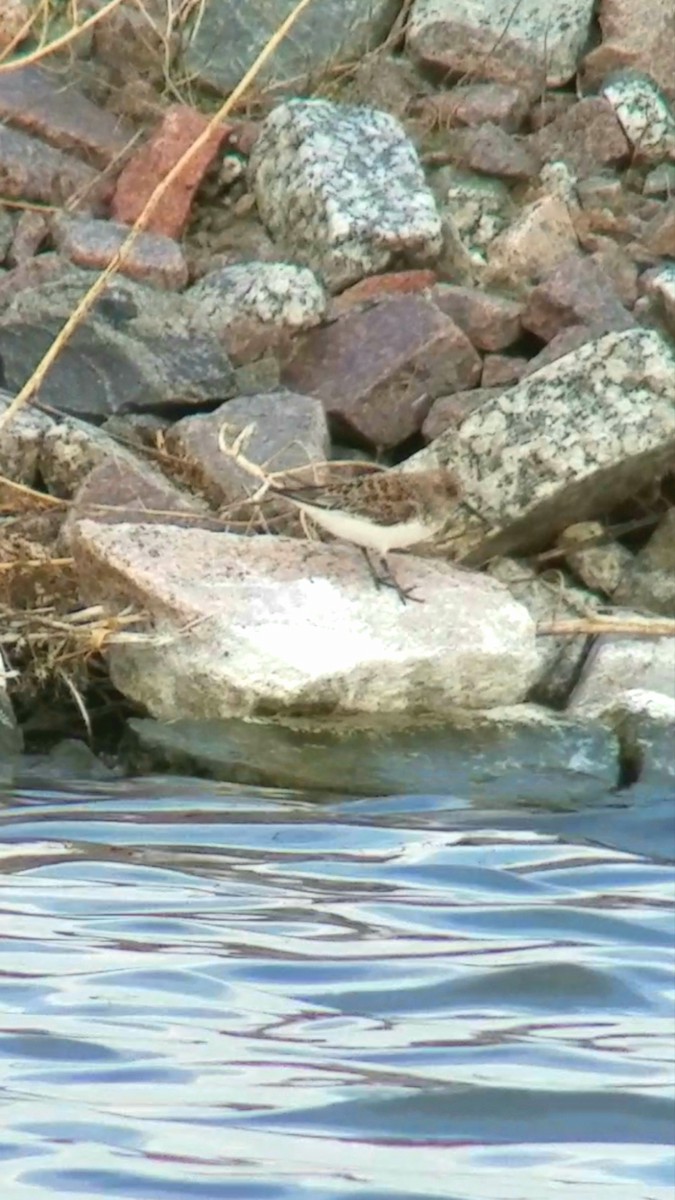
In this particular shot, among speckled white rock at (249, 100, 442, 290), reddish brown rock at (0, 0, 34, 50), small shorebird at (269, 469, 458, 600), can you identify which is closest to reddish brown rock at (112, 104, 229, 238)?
speckled white rock at (249, 100, 442, 290)

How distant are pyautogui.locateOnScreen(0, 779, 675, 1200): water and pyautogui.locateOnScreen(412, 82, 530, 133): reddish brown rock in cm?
457

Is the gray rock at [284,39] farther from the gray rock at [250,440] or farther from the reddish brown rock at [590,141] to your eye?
the gray rock at [250,440]

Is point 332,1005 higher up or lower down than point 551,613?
higher up

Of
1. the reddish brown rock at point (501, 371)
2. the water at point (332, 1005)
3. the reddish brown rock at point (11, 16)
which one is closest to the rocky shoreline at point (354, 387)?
the reddish brown rock at point (501, 371)

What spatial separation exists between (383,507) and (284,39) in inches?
133

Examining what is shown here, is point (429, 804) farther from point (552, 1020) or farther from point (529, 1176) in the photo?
point (529, 1176)

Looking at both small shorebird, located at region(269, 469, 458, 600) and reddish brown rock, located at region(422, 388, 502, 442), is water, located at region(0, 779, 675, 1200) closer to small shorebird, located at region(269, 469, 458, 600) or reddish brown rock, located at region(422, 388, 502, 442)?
small shorebird, located at region(269, 469, 458, 600)

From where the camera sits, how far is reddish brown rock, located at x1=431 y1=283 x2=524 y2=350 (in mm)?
Answer: 9398

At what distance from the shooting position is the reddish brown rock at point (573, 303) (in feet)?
30.5

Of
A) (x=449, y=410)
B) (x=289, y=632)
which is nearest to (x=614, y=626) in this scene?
(x=289, y=632)

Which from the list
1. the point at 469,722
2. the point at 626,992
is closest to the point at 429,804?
the point at 469,722

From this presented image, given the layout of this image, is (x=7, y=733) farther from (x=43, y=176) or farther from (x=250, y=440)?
(x=43, y=176)

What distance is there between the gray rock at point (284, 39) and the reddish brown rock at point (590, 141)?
3.12 ft

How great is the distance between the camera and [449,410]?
9016 mm
